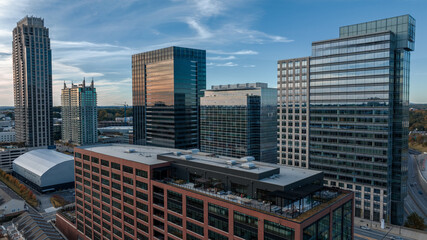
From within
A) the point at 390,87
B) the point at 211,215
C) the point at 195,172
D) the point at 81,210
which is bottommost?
the point at 81,210

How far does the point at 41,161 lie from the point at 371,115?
601ft

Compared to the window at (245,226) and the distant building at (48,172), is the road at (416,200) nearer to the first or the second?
the window at (245,226)

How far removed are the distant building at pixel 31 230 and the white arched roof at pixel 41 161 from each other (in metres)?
63.1

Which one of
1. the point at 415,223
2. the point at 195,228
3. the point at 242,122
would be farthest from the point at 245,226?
the point at 242,122

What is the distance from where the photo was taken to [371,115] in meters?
114

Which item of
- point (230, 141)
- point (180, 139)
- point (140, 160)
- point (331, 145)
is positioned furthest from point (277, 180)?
point (180, 139)

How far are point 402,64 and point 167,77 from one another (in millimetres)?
115153

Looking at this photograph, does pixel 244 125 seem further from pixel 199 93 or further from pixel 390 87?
pixel 390 87

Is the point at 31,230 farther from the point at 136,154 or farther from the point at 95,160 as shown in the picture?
the point at 136,154

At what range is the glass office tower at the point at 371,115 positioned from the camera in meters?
112

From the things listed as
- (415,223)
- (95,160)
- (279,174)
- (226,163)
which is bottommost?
(415,223)

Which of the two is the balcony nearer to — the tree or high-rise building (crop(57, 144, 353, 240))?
high-rise building (crop(57, 144, 353, 240))

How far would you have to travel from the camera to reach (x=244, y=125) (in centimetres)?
14725

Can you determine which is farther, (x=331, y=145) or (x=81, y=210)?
(x=331, y=145)
